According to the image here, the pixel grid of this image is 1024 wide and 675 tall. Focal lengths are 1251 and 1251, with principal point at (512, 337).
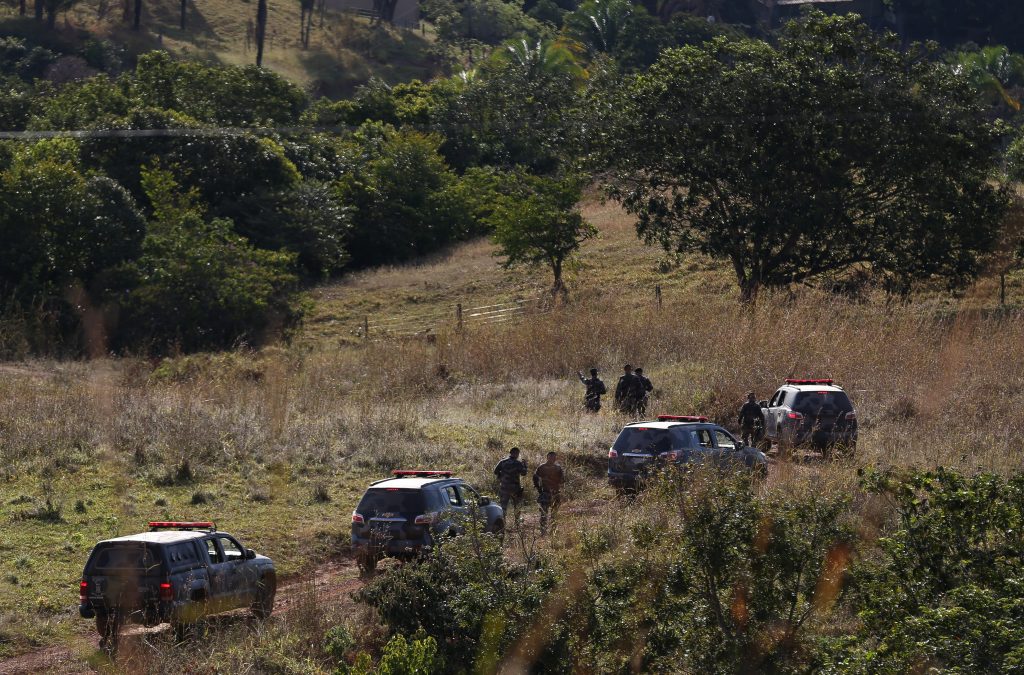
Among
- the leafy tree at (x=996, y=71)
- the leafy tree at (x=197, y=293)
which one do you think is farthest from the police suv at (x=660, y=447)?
the leafy tree at (x=996, y=71)

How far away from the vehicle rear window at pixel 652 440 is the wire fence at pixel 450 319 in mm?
19985

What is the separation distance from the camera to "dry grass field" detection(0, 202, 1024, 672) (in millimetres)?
16844

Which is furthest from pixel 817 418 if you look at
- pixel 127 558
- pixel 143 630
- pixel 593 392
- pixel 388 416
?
pixel 127 558

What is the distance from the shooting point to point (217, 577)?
1369 centimetres

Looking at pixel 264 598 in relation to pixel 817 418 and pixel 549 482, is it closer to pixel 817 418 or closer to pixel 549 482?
pixel 549 482

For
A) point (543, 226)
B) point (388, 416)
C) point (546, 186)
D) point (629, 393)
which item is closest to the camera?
point (629, 393)

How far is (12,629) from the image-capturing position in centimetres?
1382

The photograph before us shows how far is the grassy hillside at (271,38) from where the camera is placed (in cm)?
9100

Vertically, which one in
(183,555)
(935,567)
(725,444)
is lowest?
(725,444)

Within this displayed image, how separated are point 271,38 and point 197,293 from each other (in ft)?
202

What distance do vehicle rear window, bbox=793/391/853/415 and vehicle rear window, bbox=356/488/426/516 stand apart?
10.1 metres

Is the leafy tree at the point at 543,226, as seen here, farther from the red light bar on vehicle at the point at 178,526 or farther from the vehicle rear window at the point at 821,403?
the red light bar on vehicle at the point at 178,526

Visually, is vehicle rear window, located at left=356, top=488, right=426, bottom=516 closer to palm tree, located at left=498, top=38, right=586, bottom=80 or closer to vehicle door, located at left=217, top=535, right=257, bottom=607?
vehicle door, located at left=217, top=535, right=257, bottom=607

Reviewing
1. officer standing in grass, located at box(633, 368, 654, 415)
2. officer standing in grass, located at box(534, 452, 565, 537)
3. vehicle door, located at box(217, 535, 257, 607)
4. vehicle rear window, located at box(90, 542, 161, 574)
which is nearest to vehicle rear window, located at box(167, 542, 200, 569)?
vehicle rear window, located at box(90, 542, 161, 574)
